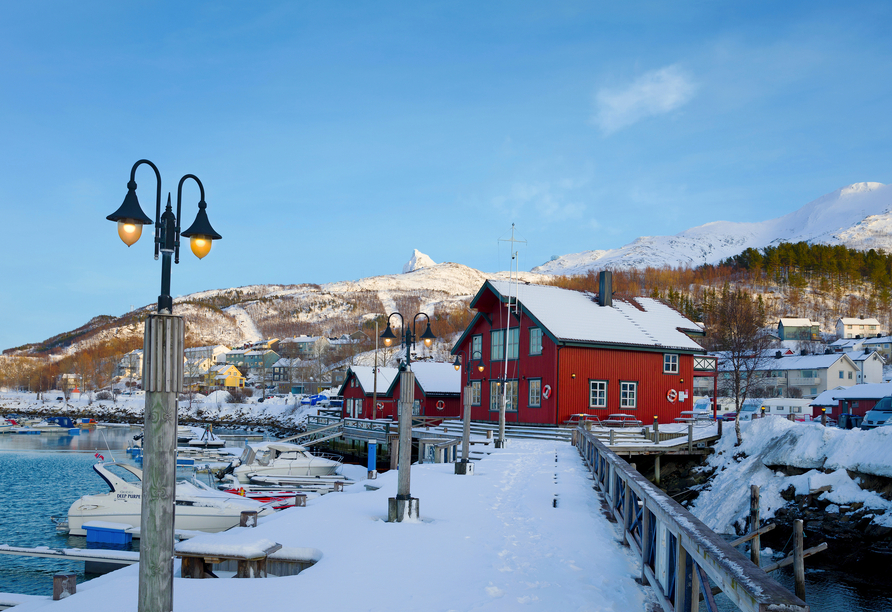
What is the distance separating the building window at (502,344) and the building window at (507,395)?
1.52 m

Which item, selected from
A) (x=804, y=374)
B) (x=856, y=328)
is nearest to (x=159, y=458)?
(x=804, y=374)

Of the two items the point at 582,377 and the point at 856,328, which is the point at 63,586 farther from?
the point at 856,328

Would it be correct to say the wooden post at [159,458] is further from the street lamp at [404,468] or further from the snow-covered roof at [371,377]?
the snow-covered roof at [371,377]

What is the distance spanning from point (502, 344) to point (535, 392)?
420cm

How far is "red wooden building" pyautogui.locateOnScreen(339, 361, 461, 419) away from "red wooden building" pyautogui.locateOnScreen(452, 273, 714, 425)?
7.55 meters

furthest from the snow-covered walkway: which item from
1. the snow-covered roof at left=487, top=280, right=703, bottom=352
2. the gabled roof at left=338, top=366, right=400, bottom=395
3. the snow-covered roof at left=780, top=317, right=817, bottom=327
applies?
the snow-covered roof at left=780, top=317, right=817, bottom=327

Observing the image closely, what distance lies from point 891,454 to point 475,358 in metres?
24.5

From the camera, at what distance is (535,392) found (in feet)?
115

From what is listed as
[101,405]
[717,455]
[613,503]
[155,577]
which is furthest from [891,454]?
[101,405]

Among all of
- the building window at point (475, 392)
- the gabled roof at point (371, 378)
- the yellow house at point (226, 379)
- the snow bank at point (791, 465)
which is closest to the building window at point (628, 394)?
the snow bank at point (791, 465)

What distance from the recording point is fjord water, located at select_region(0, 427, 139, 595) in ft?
59.5

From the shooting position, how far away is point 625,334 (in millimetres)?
35438

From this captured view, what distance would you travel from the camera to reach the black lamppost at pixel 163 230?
237 inches

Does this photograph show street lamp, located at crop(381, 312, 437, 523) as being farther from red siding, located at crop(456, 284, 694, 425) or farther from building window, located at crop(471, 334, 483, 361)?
building window, located at crop(471, 334, 483, 361)
